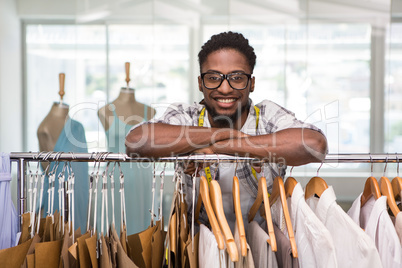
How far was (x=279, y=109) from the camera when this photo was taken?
1428 millimetres

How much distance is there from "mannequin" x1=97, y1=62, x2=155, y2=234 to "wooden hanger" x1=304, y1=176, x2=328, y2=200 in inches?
49.4

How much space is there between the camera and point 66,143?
6.82 feet

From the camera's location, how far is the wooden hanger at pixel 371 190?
3.55 feet

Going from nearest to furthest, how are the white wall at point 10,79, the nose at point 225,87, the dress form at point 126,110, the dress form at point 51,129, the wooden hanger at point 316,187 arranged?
1. the wooden hanger at point 316,187
2. the nose at point 225,87
3. the dress form at point 51,129
4. the dress form at point 126,110
5. the white wall at point 10,79

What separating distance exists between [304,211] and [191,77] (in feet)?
5.89

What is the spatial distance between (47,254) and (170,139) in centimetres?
41

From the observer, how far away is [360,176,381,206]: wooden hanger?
108 centimetres

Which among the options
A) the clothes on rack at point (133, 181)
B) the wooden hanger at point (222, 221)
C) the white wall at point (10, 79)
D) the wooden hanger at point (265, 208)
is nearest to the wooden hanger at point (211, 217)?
the wooden hanger at point (222, 221)

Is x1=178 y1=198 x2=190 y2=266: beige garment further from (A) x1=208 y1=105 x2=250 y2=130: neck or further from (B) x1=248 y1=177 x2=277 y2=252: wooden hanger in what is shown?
(A) x1=208 y1=105 x2=250 y2=130: neck

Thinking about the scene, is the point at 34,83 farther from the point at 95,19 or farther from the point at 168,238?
the point at 168,238

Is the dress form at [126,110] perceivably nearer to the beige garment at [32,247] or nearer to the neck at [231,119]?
the neck at [231,119]

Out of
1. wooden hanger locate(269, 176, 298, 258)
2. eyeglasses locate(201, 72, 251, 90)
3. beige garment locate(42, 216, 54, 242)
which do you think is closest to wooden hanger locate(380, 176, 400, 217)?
wooden hanger locate(269, 176, 298, 258)

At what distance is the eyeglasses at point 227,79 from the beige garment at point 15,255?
26.6 inches

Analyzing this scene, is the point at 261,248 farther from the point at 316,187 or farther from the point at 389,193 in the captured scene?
the point at 389,193
